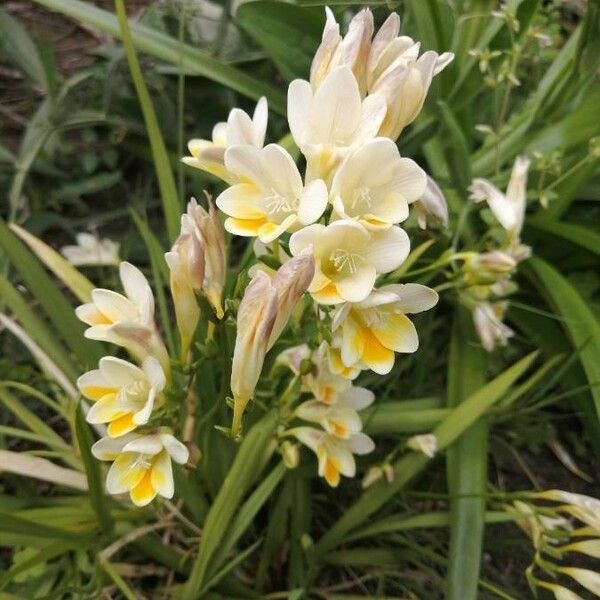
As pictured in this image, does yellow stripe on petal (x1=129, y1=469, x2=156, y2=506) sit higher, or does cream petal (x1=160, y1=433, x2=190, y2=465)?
cream petal (x1=160, y1=433, x2=190, y2=465)

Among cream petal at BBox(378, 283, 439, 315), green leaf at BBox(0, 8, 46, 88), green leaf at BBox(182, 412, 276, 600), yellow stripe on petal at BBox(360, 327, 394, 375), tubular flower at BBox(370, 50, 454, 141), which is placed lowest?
green leaf at BBox(182, 412, 276, 600)

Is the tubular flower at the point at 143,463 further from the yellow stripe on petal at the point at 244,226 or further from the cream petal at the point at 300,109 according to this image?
the cream petal at the point at 300,109

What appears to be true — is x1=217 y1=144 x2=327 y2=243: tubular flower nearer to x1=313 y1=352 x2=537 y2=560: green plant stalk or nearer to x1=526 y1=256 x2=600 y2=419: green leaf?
x1=313 y1=352 x2=537 y2=560: green plant stalk

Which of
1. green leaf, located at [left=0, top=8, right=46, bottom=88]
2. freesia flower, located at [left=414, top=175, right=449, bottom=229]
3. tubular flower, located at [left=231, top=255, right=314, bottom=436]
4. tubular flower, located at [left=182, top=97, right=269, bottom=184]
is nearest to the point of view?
tubular flower, located at [left=231, top=255, right=314, bottom=436]

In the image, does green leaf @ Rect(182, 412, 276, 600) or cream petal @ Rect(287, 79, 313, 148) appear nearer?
cream petal @ Rect(287, 79, 313, 148)

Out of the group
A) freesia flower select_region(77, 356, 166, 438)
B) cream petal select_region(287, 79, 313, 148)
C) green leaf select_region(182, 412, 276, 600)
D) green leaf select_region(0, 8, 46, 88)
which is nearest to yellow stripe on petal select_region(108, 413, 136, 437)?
freesia flower select_region(77, 356, 166, 438)

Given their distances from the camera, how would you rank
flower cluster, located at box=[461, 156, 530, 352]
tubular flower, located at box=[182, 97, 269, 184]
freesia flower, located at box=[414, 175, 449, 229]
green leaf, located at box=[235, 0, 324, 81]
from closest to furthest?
tubular flower, located at box=[182, 97, 269, 184] < freesia flower, located at box=[414, 175, 449, 229] < flower cluster, located at box=[461, 156, 530, 352] < green leaf, located at box=[235, 0, 324, 81]
